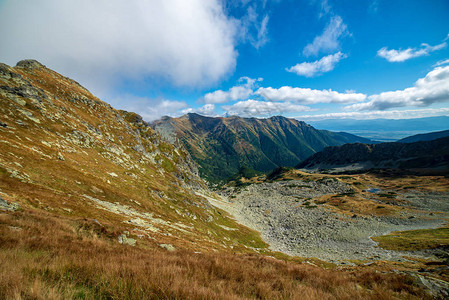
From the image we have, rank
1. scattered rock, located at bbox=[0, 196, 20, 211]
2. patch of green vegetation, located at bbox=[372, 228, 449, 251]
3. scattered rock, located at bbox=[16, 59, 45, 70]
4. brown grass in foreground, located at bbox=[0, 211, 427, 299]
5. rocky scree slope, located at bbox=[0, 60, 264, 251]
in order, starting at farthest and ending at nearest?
1. scattered rock, located at bbox=[16, 59, 45, 70]
2. patch of green vegetation, located at bbox=[372, 228, 449, 251]
3. rocky scree slope, located at bbox=[0, 60, 264, 251]
4. scattered rock, located at bbox=[0, 196, 20, 211]
5. brown grass in foreground, located at bbox=[0, 211, 427, 299]

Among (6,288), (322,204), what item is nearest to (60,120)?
(6,288)

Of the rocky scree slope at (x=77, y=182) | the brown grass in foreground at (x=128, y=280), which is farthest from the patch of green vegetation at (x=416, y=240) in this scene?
the brown grass in foreground at (x=128, y=280)

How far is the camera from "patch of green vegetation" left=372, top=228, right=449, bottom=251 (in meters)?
49.6

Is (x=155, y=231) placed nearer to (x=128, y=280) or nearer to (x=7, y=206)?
(x=7, y=206)

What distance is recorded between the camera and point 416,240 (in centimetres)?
5462

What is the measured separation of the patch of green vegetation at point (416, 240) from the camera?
163ft

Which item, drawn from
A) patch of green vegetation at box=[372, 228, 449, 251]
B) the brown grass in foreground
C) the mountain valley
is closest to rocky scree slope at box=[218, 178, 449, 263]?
the mountain valley

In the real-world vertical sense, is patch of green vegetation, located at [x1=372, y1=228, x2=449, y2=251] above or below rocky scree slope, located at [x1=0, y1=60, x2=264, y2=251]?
below

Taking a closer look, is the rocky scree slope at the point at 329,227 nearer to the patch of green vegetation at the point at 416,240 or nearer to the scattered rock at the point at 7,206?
the patch of green vegetation at the point at 416,240

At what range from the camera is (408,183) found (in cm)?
14600

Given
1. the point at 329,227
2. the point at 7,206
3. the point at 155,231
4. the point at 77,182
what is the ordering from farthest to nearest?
the point at 329,227, the point at 77,182, the point at 155,231, the point at 7,206

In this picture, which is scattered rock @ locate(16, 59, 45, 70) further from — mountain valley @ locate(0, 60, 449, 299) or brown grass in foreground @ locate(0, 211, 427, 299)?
brown grass in foreground @ locate(0, 211, 427, 299)

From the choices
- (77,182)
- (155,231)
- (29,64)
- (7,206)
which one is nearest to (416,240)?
(155,231)

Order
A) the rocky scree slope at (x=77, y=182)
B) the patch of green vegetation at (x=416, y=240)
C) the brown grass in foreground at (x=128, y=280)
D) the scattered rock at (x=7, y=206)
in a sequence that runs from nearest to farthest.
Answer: the brown grass in foreground at (x=128, y=280) < the scattered rock at (x=7, y=206) < the rocky scree slope at (x=77, y=182) < the patch of green vegetation at (x=416, y=240)
